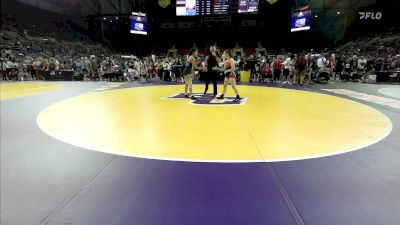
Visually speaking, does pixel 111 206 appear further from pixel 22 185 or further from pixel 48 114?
pixel 48 114

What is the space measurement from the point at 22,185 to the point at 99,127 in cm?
220

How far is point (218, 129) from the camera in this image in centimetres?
465

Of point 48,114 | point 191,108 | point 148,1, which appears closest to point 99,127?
point 48,114

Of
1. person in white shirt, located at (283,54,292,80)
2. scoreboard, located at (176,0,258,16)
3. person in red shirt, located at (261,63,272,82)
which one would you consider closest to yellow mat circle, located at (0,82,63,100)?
person in red shirt, located at (261,63,272,82)

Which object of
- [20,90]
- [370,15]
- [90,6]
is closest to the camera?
[20,90]

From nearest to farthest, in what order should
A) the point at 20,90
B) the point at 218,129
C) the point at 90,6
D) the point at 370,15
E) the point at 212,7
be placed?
the point at 218,129 → the point at 20,90 → the point at 212,7 → the point at 370,15 → the point at 90,6

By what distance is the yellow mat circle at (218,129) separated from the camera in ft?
11.7

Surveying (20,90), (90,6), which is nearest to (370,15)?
(90,6)

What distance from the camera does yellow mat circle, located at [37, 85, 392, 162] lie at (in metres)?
3.56

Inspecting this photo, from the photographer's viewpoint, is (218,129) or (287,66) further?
(287,66)

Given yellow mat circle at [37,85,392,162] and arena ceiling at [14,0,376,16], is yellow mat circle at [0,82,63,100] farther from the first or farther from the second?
arena ceiling at [14,0,376,16]

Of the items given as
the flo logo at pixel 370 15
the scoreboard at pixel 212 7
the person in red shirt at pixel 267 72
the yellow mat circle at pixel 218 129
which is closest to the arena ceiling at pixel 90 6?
the scoreboard at pixel 212 7

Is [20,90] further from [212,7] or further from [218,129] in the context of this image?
[212,7]

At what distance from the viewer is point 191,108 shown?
6.62 m
